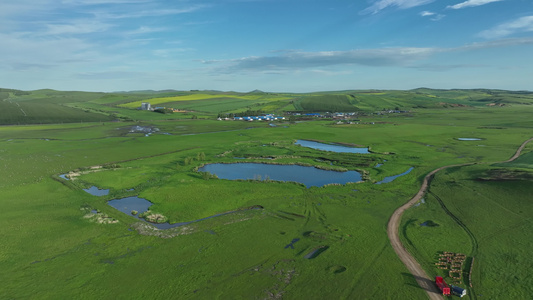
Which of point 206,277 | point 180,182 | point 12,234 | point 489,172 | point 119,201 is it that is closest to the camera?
point 206,277

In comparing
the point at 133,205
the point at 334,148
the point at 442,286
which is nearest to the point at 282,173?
the point at 133,205

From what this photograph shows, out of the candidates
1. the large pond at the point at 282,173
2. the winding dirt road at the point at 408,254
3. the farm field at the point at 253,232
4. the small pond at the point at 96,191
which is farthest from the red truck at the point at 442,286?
the small pond at the point at 96,191

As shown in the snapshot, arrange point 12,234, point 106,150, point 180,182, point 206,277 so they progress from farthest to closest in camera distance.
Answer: point 106,150 → point 180,182 → point 12,234 → point 206,277

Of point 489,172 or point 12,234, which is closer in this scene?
point 12,234

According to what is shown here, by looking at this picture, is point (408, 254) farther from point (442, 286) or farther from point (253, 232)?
point (253, 232)

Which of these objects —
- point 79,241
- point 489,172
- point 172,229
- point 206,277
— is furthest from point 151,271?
point 489,172

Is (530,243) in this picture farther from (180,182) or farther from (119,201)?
(119,201)
